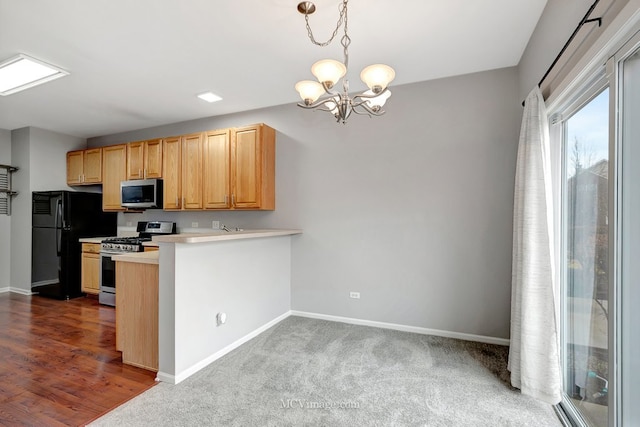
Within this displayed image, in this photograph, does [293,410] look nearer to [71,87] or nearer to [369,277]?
[369,277]

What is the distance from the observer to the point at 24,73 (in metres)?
2.98

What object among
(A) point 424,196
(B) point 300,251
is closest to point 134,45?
(B) point 300,251

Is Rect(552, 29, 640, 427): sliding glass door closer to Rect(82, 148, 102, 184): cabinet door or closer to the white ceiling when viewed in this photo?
the white ceiling

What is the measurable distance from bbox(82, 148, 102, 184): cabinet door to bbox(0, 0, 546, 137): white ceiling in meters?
1.36

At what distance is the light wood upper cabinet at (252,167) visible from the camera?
3.74 meters

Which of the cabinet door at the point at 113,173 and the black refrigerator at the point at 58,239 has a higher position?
the cabinet door at the point at 113,173

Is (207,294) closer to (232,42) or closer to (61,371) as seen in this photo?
(61,371)

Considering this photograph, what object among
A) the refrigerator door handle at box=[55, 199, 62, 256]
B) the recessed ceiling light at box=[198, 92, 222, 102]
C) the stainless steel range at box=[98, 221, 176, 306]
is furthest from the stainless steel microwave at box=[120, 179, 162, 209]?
the recessed ceiling light at box=[198, 92, 222, 102]

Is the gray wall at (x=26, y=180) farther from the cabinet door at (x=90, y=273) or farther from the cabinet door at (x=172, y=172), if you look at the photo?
the cabinet door at (x=172, y=172)

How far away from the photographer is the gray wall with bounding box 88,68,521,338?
299 centimetres

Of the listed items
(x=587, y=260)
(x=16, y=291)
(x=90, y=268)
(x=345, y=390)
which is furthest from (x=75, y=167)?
(x=587, y=260)

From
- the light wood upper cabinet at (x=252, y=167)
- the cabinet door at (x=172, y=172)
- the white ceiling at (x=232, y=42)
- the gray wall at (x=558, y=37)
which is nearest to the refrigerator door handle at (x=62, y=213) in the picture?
the white ceiling at (x=232, y=42)

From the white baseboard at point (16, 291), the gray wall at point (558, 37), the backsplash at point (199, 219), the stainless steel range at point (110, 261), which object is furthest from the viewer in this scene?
the white baseboard at point (16, 291)

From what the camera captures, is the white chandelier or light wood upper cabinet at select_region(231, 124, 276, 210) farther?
light wood upper cabinet at select_region(231, 124, 276, 210)
